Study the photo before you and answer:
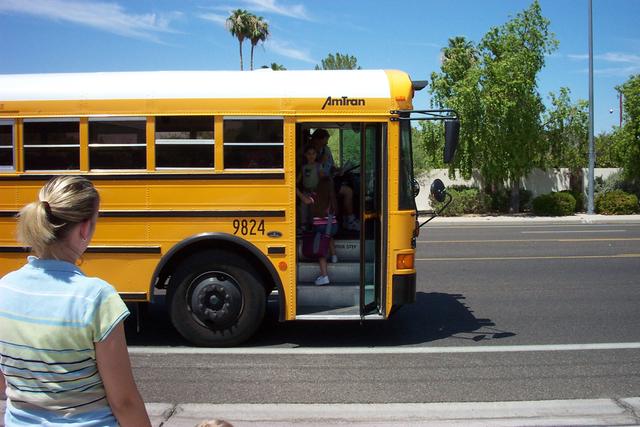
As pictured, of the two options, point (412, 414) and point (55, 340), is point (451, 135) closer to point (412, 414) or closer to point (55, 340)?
point (412, 414)

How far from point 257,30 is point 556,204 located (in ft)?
96.4

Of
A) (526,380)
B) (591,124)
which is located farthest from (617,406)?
(591,124)

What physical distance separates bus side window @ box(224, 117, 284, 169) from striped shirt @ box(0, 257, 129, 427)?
4367 mm

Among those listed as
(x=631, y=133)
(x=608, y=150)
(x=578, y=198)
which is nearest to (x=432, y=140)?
(x=578, y=198)

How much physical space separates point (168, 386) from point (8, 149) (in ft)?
10.1

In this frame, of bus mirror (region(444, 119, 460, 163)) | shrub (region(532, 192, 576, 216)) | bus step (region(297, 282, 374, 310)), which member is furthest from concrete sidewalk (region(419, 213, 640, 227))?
bus mirror (region(444, 119, 460, 163))

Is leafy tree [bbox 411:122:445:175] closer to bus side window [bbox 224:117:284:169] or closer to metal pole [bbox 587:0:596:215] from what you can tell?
metal pole [bbox 587:0:596:215]

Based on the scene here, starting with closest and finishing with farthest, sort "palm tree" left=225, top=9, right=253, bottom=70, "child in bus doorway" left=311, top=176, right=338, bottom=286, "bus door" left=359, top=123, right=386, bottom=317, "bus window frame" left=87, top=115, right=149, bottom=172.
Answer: "bus window frame" left=87, top=115, right=149, bottom=172, "bus door" left=359, top=123, right=386, bottom=317, "child in bus doorway" left=311, top=176, right=338, bottom=286, "palm tree" left=225, top=9, right=253, bottom=70

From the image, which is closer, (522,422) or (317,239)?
(522,422)

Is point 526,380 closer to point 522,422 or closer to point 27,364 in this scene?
point 522,422

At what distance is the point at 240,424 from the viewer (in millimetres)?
4527

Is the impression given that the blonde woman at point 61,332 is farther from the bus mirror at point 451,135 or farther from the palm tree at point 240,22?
the palm tree at point 240,22

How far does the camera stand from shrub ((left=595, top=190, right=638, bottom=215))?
90.4ft

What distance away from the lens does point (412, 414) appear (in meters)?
4.75
